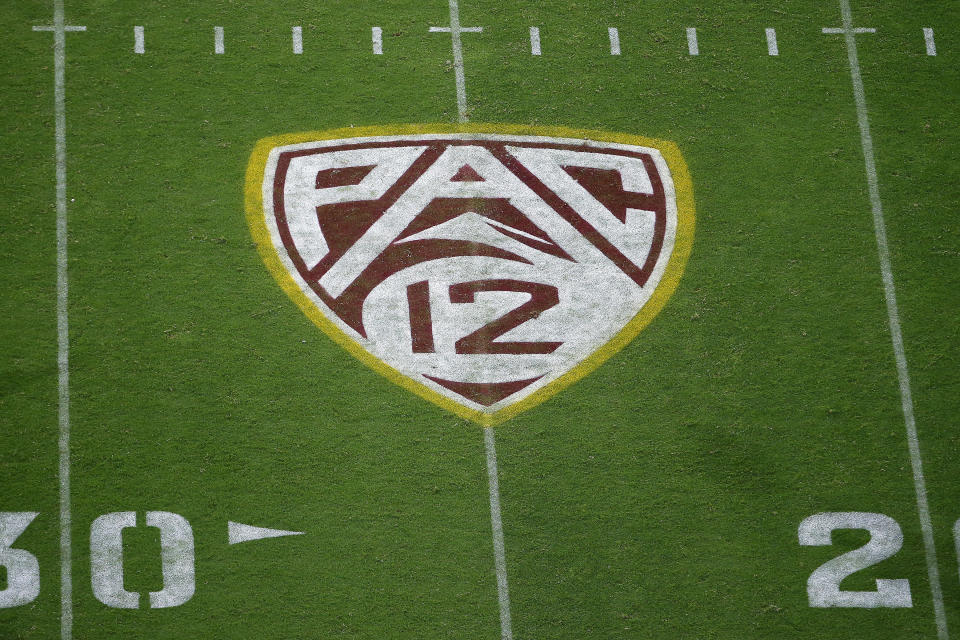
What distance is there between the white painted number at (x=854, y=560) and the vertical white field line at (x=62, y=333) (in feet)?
22.7

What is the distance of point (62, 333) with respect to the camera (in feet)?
32.0

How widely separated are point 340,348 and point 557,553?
2.90 metres

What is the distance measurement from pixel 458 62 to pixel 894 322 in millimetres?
5243

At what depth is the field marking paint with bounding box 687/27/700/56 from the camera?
1084cm

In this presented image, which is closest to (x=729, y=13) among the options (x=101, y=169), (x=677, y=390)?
(x=677, y=390)

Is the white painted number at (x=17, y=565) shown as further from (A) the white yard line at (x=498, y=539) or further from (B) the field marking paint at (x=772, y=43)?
(B) the field marking paint at (x=772, y=43)

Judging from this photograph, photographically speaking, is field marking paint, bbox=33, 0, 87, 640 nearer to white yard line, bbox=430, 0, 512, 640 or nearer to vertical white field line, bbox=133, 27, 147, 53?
vertical white field line, bbox=133, 27, 147, 53

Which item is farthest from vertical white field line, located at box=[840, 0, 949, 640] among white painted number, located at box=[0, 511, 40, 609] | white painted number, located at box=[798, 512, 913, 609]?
white painted number, located at box=[0, 511, 40, 609]

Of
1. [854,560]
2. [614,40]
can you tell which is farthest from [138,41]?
[854,560]

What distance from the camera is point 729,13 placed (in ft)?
36.0

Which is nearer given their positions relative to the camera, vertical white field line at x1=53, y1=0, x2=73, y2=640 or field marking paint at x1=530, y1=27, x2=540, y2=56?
vertical white field line at x1=53, y1=0, x2=73, y2=640

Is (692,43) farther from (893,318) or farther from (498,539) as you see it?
(498,539)

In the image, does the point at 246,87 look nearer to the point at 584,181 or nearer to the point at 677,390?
the point at 584,181

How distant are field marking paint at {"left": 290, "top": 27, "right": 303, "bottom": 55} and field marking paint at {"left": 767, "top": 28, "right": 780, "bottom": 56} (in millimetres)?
5027
